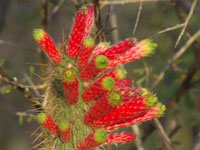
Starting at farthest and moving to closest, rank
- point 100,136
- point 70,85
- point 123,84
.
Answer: point 123,84 → point 70,85 → point 100,136

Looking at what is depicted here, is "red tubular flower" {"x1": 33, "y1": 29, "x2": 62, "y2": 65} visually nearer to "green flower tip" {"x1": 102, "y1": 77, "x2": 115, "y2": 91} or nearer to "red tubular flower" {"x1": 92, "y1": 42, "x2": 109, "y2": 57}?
"red tubular flower" {"x1": 92, "y1": 42, "x2": 109, "y2": 57}

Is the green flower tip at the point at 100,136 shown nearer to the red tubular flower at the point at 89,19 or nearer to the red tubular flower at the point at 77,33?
the red tubular flower at the point at 77,33

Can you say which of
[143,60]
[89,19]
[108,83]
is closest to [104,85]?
[108,83]

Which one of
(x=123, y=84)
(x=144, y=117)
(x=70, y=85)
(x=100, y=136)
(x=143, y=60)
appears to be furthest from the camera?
(x=143, y=60)

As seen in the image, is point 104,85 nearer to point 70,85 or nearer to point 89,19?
point 70,85

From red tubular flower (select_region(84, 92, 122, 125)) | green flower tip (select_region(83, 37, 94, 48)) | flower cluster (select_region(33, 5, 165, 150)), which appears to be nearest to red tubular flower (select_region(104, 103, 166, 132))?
flower cluster (select_region(33, 5, 165, 150))

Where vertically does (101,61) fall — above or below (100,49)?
below

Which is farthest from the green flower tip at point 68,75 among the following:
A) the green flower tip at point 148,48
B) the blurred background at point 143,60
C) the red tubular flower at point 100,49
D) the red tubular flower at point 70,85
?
the blurred background at point 143,60
